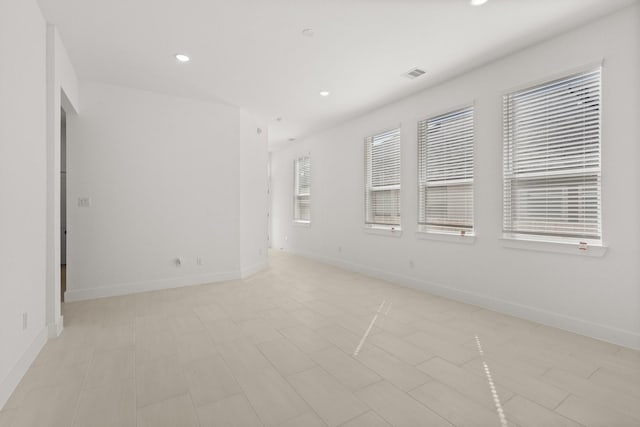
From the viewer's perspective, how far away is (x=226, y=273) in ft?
16.9

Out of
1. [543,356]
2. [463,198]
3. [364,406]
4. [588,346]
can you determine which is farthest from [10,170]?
[588,346]

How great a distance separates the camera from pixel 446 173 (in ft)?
13.9

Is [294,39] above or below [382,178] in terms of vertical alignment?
above

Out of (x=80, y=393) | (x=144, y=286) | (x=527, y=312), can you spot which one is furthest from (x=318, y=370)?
(x=144, y=286)

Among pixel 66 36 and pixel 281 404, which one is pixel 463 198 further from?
pixel 66 36

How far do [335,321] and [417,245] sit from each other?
198 cm

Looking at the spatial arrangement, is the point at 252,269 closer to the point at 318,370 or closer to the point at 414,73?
the point at 318,370

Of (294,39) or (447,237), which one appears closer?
(294,39)

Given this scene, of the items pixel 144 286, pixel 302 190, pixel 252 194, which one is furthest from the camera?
pixel 302 190

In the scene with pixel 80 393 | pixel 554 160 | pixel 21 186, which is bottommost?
pixel 80 393

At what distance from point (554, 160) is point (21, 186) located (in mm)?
4629

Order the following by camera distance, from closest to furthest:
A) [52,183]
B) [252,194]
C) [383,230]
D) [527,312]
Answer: [52,183] → [527,312] → [383,230] → [252,194]

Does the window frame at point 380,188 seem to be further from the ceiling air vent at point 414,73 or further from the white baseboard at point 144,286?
the white baseboard at point 144,286

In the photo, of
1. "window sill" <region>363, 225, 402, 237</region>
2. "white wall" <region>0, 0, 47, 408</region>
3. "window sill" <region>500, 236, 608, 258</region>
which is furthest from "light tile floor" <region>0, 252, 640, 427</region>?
"window sill" <region>363, 225, 402, 237</region>
